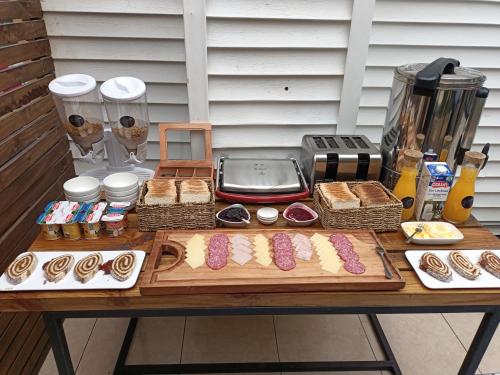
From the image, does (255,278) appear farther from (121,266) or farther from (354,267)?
(121,266)

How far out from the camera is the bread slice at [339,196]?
53.1 inches

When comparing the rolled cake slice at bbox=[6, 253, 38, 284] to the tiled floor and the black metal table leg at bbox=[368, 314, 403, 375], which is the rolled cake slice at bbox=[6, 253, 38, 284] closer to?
the tiled floor

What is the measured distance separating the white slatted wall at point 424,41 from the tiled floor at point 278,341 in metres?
1.10

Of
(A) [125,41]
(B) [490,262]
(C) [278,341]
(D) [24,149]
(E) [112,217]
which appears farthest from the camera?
(C) [278,341]

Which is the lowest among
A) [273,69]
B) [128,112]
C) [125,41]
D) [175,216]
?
[175,216]

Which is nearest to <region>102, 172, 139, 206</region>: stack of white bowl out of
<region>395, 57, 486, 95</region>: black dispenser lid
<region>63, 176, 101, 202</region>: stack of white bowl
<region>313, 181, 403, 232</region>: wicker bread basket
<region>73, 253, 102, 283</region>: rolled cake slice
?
<region>63, 176, 101, 202</region>: stack of white bowl

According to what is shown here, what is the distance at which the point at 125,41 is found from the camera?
1.82 meters

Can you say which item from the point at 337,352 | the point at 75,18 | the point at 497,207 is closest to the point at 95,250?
the point at 75,18

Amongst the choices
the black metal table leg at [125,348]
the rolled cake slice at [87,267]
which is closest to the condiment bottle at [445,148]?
the rolled cake slice at [87,267]

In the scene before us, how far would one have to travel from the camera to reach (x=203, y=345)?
6.40 feet

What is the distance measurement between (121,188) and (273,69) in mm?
903

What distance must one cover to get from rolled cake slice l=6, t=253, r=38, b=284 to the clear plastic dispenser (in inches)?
22.7

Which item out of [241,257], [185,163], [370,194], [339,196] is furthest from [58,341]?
[370,194]

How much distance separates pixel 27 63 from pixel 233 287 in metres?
1.38
